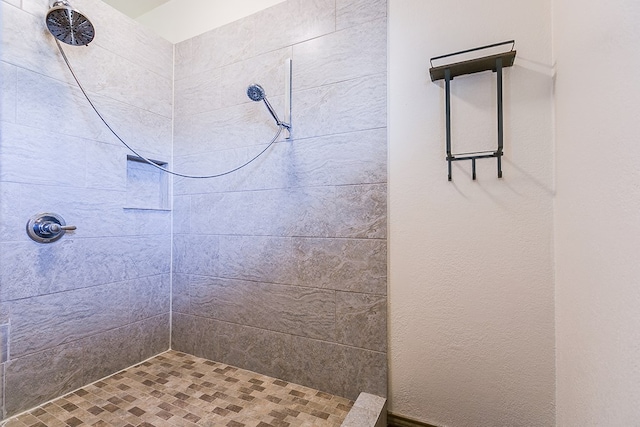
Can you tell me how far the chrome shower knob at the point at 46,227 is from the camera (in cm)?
121

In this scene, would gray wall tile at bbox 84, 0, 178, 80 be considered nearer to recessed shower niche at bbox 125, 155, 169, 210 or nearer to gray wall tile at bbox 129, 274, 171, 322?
recessed shower niche at bbox 125, 155, 169, 210

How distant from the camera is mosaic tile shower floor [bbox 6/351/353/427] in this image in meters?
1.15

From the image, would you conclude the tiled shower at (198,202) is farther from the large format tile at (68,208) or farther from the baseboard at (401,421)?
the baseboard at (401,421)

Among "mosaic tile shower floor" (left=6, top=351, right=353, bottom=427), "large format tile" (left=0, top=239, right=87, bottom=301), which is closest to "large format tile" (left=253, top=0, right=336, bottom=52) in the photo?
"large format tile" (left=0, top=239, right=87, bottom=301)

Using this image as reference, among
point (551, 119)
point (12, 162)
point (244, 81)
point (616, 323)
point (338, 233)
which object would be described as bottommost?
point (616, 323)

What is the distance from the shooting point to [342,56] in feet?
4.43

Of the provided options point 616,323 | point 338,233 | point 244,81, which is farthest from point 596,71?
point 244,81

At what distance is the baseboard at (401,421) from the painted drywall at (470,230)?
0.07 feet

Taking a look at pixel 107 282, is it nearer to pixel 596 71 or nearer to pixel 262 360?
pixel 262 360

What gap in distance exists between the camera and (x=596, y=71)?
2.39 feet

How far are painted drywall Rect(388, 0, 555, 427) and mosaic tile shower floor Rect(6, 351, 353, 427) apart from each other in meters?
0.41

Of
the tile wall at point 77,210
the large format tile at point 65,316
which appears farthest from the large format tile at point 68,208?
the large format tile at point 65,316

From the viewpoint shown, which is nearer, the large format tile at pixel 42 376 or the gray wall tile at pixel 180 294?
the large format tile at pixel 42 376

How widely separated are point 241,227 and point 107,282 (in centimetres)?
72
